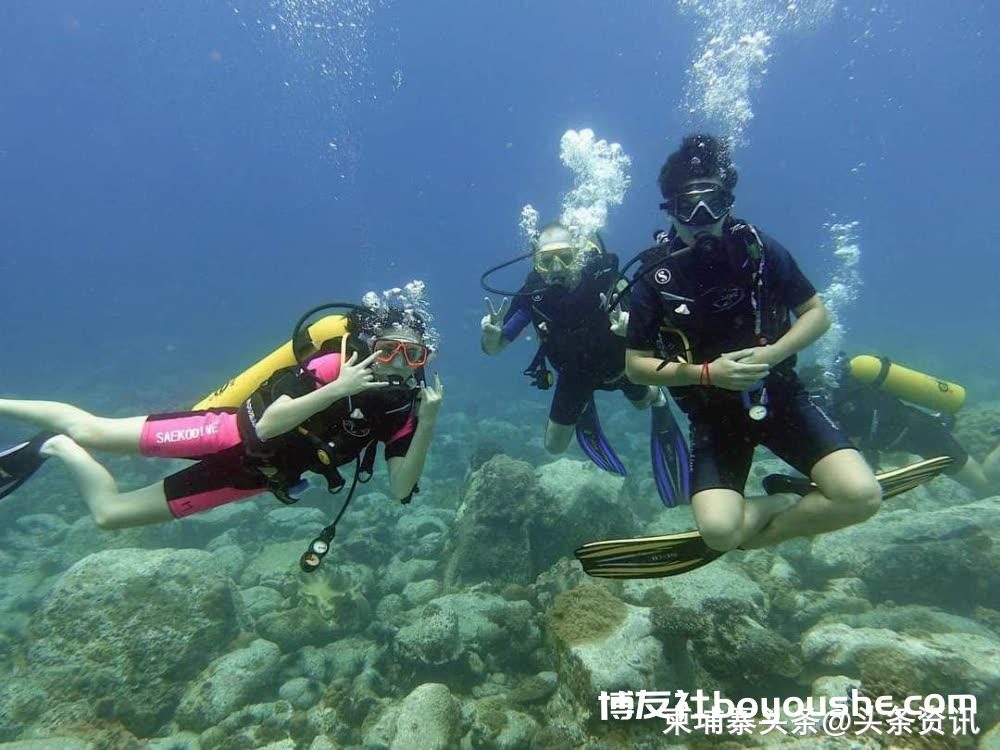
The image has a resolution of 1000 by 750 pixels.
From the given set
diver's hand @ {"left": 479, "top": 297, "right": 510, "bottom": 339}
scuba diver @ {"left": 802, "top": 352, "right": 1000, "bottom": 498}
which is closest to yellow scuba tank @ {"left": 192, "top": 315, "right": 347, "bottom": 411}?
diver's hand @ {"left": 479, "top": 297, "right": 510, "bottom": 339}

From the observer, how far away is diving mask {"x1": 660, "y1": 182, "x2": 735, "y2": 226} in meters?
4.39

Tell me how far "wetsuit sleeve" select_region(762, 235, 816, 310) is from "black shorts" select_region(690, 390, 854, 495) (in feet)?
2.63

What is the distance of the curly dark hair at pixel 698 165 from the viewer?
14.7ft

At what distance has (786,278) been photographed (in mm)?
4664

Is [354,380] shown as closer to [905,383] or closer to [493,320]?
[493,320]

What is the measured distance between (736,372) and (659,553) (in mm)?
1848

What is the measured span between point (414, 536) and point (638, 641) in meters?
7.24

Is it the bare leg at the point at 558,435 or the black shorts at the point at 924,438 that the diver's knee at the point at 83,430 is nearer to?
the bare leg at the point at 558,435

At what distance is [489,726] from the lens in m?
5.45

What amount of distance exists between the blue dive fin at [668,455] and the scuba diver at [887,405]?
2227 mm

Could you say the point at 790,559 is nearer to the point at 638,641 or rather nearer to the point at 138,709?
the point at 638,641

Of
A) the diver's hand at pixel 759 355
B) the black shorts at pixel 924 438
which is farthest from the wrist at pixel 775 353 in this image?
the black shorts at pixel 924 438

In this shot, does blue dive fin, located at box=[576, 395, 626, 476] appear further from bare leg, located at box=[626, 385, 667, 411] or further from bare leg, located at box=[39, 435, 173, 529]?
bare leg, located at box=[39, 435, 173, 529]

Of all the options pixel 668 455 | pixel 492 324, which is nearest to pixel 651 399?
pixel 668 455
